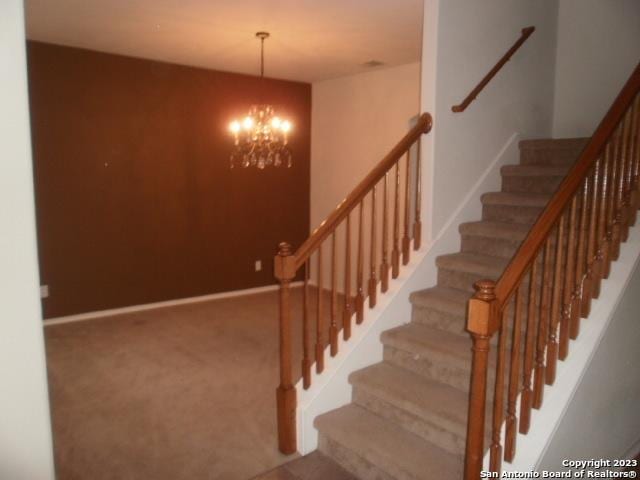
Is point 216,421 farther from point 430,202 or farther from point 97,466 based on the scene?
point 430,202

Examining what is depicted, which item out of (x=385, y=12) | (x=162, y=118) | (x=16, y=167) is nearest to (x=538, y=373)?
(x=16, y=167)


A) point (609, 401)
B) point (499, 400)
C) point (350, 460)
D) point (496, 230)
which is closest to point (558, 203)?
point (499, 400)

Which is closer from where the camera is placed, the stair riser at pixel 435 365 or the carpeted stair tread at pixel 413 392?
the carpeted stair tread at pixel 413 392

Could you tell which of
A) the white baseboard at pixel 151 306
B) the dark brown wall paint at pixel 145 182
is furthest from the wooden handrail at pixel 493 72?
the white baseboard at pixel 151 306

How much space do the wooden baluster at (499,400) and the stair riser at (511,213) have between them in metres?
1.56

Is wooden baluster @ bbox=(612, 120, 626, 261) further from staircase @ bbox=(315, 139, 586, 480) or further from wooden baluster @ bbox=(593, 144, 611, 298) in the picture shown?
staircase @ bbox=(315, 139, 586, 480)

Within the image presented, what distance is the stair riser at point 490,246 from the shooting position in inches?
121

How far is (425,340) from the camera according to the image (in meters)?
2.76

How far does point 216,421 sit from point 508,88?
3110mm

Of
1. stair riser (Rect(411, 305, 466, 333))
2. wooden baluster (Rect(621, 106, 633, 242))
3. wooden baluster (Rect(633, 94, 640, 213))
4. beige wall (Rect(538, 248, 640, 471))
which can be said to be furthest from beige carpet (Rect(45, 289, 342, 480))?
wooden baluster (Rect(633, 94, 640, 213))

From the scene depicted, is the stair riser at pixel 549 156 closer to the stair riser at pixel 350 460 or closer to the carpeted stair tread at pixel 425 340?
the carpeted stair tread at pixel 425 340

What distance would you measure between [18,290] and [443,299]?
2.22m

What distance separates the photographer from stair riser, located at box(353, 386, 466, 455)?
90.3 inches

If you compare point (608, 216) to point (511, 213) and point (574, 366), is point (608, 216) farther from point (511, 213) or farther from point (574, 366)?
point (511, 213)
